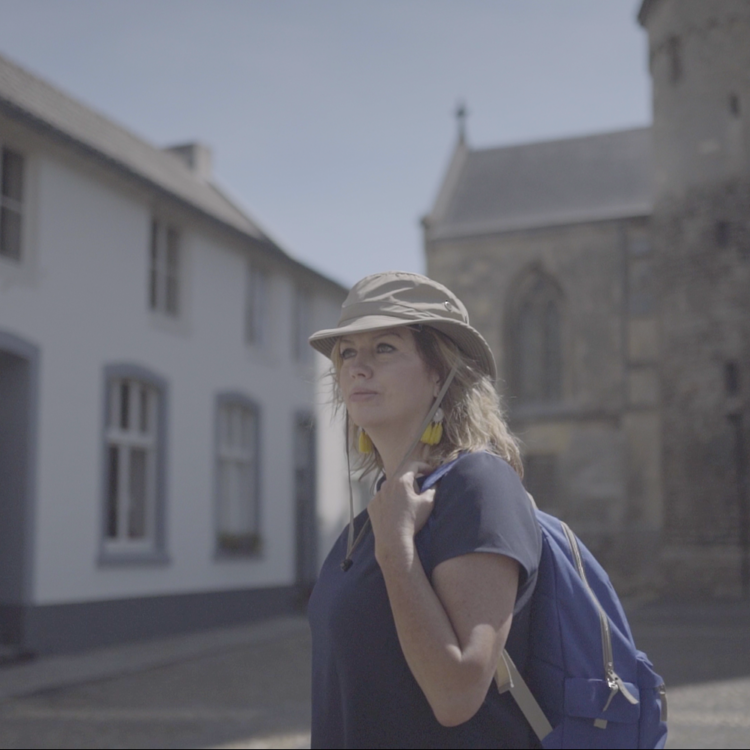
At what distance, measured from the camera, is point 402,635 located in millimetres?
1778

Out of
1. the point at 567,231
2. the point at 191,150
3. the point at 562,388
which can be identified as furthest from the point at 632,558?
the point at 191,150

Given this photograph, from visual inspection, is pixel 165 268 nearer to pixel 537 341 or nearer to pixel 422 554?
pixel 422 554

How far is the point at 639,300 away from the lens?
98.2ft

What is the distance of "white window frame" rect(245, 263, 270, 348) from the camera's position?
60.8 ft

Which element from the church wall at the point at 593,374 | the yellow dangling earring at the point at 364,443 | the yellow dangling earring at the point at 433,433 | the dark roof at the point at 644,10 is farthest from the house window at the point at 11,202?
the dark roof at the point at 644,10

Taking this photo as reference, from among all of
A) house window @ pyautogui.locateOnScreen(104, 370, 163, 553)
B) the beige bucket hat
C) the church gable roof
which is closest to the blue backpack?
the beige bucket hat

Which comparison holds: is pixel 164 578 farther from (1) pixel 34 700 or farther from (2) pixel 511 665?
(2) pixel 511 665

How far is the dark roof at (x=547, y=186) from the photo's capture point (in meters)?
32.0

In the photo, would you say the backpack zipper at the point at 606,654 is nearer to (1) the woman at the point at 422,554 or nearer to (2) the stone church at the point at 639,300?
(1) the woman at the point at 422,554

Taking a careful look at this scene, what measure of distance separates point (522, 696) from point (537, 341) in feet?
98.9

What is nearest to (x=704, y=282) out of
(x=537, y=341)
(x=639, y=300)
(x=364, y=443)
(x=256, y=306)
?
(x=639, y=300)

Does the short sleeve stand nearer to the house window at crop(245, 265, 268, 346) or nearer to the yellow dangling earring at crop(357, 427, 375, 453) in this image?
the yellow dangling earring at crop(357, 427, 375, 453)

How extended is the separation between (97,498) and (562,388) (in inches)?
759

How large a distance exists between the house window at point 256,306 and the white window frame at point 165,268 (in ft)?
7.02
